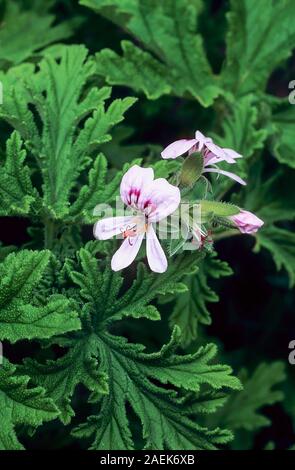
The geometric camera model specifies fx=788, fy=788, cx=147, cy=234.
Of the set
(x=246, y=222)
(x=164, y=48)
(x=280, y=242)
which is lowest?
(x=280, y=242)

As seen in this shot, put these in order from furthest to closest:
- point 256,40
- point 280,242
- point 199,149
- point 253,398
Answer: point 253,398, point 256,40, point 280,242, point 199,149

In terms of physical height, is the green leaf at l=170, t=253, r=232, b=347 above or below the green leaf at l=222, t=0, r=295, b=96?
below

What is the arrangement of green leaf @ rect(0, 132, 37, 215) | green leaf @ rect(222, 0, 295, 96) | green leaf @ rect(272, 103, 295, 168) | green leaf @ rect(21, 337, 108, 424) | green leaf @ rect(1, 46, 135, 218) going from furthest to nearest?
green leaf @ rect(222, 0, 295, 96) < green leaf @ rect(272, 103, 295, 168) < green leaf @ rect(1, 46, 135, 218) < green leaf @ rect(0, 132, 37, 215) < green leaf @ rect(21, 337, 108, 424)

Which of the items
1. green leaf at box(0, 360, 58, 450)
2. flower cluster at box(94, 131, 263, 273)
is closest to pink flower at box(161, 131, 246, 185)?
flower cluster at box(94, 131, 263, 273)

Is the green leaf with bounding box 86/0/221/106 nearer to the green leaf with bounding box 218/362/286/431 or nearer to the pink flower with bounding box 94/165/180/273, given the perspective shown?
the pink flower with bounding box 94/165/180/273

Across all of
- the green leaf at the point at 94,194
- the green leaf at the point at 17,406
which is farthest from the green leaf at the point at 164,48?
the green leaf at the point at 17,406

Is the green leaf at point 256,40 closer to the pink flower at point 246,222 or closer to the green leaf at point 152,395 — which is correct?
the pink flower at point 246,222

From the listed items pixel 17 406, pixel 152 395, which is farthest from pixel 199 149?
pixel 17 406

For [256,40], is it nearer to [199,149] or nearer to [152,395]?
[199,149]
